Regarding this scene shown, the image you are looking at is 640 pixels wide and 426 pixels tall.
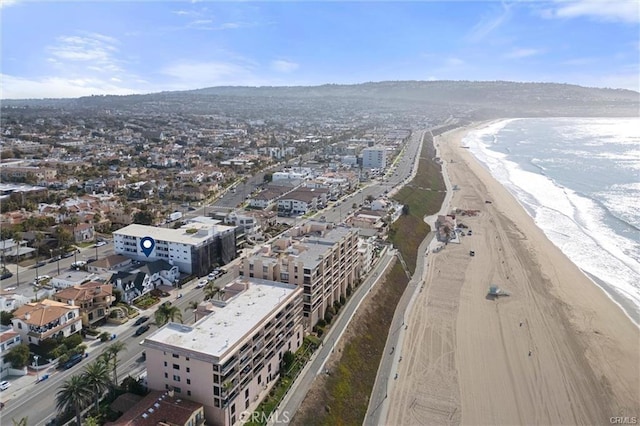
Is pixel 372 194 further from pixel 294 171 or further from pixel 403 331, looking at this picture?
pixel 403 331

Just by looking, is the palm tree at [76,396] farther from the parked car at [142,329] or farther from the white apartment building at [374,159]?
the white apartment building at [374,159]

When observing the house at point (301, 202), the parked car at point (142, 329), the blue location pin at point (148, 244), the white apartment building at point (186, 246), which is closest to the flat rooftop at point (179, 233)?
the white apartment building at point (186, 246)

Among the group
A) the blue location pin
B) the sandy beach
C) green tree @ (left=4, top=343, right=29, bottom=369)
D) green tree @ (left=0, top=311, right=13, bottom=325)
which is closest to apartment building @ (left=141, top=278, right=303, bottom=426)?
the sandy beach

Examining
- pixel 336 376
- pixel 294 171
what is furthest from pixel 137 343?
pixel 294 171

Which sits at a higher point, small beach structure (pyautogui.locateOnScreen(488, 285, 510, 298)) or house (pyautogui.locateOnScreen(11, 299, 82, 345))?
house (pyautogui.locateOnScreen(11, 299, 82, 345))

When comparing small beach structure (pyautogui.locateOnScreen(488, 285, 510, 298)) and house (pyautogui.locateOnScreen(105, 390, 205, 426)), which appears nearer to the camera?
house (pyautogui.locateOnScreen(105, 390, 205, 426))

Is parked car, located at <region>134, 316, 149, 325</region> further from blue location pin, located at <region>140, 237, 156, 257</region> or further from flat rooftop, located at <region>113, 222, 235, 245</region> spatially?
blue location pin, located at <region>140, 237, 156, 257</region>
